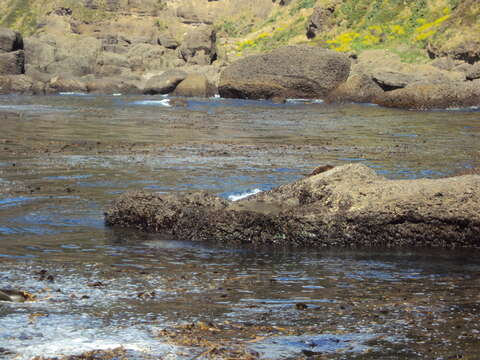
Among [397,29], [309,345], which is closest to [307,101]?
[397,29]

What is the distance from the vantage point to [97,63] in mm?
73812

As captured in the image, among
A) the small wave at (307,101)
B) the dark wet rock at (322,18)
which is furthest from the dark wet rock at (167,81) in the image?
the dark wet rock at (322,18)

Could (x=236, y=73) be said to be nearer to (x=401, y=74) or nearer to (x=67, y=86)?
(x=401, y=74)

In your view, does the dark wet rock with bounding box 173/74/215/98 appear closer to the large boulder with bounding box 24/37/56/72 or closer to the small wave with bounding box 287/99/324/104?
the small wave with bounding box 287/99/324/104

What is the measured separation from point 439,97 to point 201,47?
1679 inches

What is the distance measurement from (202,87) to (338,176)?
4296 centimetres

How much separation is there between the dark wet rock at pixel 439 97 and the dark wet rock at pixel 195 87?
17.3 metres

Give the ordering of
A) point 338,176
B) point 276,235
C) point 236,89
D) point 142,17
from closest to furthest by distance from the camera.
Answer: point 276,235
point 338,176
point 236,89
point 142,17

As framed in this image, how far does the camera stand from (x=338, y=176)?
8.12 metres

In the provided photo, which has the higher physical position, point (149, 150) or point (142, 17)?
point (142, 17)

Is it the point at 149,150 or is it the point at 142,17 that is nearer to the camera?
the point at 149,150

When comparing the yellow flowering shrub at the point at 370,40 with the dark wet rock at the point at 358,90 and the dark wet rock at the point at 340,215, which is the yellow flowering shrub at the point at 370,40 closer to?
the dark wet rock at the point at 358,90

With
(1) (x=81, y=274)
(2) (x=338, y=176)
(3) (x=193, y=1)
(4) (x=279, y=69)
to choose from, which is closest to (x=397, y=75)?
(4) (x=279, y=69)

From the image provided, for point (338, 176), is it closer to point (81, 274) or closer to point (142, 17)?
point (81, 274)
